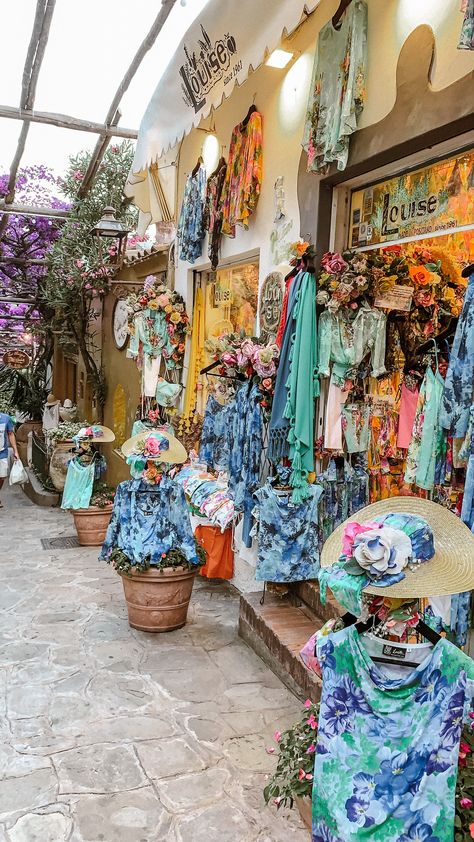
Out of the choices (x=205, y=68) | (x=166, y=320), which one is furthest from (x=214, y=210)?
(x=205, y=68)

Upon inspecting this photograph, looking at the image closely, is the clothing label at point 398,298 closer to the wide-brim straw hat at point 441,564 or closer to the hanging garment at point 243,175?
the hanging garment at point 243,175

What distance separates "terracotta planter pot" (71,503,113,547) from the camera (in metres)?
8.27

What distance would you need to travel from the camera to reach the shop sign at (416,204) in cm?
414

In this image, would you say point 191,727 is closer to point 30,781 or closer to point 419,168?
point 30,781

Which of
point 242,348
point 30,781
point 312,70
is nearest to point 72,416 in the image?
point 242,348

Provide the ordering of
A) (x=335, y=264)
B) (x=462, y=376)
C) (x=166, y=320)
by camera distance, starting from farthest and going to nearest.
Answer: (x=166, y=320), (x=335, y=264), (x=462, y=376)

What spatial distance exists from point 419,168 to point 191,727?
384 cm

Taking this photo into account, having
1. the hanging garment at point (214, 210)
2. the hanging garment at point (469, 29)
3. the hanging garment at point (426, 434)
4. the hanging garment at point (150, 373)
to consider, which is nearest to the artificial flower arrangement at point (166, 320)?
the hanging garment at point (150, 373)

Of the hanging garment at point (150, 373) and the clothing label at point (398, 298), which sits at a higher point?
the clothing label at point (398, 298)

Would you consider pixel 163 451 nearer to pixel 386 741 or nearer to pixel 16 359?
pixel 386 741

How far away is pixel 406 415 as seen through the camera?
475 cm

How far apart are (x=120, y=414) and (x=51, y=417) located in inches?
174

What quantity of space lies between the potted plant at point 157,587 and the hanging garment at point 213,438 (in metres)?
1.37

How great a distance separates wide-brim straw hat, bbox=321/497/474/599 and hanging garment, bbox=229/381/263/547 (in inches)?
123
